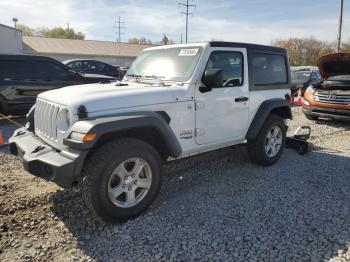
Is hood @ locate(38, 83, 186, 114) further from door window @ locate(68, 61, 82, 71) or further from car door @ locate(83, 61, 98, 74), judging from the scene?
car door @ locate(83, 61, 98, 74)

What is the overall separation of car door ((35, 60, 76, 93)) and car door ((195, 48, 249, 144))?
20.1 feet

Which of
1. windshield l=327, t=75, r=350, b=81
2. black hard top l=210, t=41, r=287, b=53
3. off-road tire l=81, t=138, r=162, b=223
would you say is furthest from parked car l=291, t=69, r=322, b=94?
off-road tire l=81, t=138, r=162, b=223

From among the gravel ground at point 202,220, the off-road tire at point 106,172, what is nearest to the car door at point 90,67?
the gravel ground at point 202,220

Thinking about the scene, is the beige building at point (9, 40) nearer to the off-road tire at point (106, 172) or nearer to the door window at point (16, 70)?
the door window at point (16, 70)

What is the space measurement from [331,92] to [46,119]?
305 inches

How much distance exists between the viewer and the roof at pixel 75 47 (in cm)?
3477

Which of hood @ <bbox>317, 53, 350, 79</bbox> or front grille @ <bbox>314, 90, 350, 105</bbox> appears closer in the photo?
front grille @ <bbox>314, 90, 350, 105</bbox>

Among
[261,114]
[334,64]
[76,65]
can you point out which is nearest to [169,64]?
[261,114]

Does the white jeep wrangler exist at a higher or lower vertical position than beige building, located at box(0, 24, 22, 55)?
lower

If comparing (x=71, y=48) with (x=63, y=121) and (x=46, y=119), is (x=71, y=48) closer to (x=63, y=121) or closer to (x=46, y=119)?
(x=46, y=119)

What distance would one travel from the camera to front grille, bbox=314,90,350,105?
8.36m

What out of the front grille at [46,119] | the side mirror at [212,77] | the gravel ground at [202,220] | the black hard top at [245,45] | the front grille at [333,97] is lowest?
the gravel ground at [202,220]

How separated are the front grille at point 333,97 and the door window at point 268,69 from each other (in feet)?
12.4

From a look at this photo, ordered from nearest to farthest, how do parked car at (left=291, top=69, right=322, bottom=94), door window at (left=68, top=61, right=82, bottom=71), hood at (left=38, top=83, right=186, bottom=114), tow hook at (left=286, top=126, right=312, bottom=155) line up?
hood at (left=38, top=83, right=186, bottom=114)
tow hook at (left=286, top=126, right=312, bottom=155)
parked car at (left=291, top=69, right=322, bottom=94)
door window at (left=68, top=61, right=82, bottom=71)
